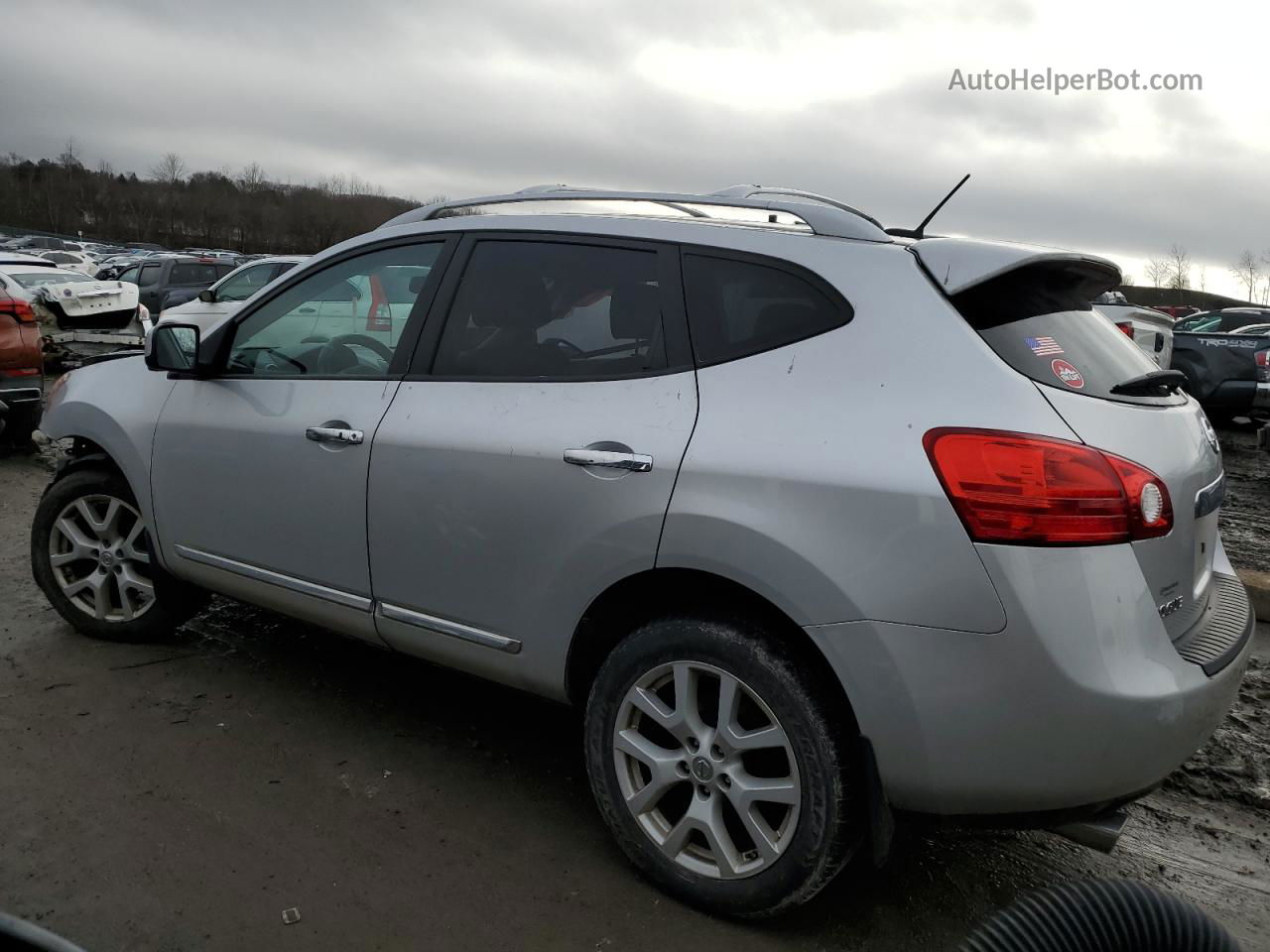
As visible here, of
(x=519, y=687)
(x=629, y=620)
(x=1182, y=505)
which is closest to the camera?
(x=1182, y=505)

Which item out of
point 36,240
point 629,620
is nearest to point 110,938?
point 629,620

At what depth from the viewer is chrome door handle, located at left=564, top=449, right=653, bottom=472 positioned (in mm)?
2592

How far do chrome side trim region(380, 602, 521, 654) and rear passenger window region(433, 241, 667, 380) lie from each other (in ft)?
2.44

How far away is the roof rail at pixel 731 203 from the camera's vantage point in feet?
8.87

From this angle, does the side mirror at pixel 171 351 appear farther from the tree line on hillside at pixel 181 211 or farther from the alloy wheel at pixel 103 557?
the tree line on hillside at pixel 181 211

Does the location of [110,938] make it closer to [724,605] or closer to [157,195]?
[724,605]

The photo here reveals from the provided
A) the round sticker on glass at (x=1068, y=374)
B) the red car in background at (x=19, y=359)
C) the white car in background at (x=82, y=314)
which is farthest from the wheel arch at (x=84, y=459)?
the white car in background at (x=82, y=314)

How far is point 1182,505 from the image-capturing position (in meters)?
2.39

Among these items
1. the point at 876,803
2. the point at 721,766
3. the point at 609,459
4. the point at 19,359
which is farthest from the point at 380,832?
the point at 19,359

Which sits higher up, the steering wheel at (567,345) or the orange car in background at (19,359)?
the steering wheel at (567,345)

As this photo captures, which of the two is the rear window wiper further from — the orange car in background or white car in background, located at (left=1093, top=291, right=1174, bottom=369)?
white car in background, located at (left=1093, top=291, right=1174, bottom=369)

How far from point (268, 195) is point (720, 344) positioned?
4535 inches

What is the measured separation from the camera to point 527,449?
281 centimetres

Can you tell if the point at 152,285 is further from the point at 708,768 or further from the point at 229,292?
the point at 708,768
